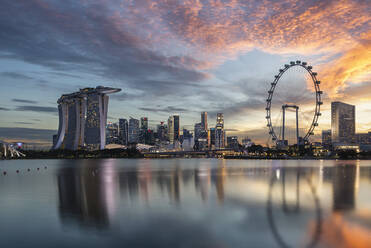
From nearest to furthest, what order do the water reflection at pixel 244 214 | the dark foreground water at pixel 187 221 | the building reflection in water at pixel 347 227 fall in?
the building reflection in water at pixel 347 227 < the dark foreground water at pixel 187 221 < the water reflection at pixel 244 214

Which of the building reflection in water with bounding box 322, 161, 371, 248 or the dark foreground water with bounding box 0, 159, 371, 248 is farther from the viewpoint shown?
the dark foreground water with bounding box 0, 159, 371, 248

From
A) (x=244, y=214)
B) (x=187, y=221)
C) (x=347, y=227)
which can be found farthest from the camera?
(x=244, y=214)

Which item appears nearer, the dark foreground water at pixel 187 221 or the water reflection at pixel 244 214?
the dark foreground water at pixel 187 221

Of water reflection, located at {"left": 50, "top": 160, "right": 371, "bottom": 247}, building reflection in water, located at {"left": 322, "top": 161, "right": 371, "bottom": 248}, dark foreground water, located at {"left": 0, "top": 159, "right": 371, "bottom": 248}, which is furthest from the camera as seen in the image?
water reflection, located at {"left": 50, "top": 160, "right": 371, "bottom": 247}

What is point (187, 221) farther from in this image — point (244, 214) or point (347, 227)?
point (347, 227)

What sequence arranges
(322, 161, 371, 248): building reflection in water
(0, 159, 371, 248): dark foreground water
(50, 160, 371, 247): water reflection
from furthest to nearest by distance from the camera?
(50, 160, 371, 247): water reflection
(0, 159, 371, 248): dark foreground water
(322, 161, 371, 248): building reflection in water

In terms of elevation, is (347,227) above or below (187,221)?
above

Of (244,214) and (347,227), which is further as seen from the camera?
(244,214)

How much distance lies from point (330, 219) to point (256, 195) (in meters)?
9.88

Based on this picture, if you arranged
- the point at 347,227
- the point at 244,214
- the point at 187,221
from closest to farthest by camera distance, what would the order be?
the point at 347,227, the point at 187,221, the point at 244,214

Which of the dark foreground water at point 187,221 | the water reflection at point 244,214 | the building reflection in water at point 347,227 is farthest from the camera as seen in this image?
the water reflection at point 244,214

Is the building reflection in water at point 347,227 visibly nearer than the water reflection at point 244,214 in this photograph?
Yes

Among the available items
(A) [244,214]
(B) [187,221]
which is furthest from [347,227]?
(B) [187,221]

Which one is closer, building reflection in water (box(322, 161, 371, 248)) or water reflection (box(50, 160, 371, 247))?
building reflection in water (box(322, 161, 371, 248))
